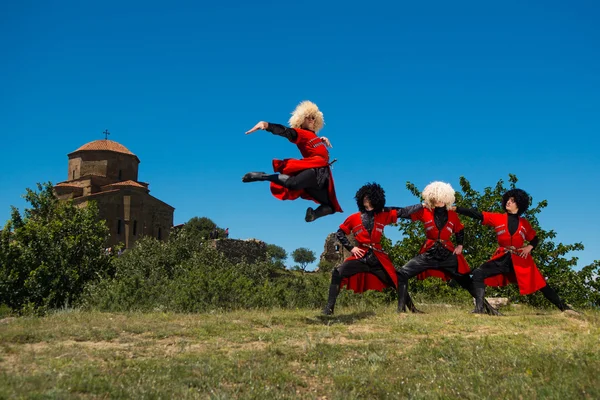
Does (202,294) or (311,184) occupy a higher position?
(311,184)

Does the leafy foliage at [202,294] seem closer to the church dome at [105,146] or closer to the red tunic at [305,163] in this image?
the red tunic at [305,163]

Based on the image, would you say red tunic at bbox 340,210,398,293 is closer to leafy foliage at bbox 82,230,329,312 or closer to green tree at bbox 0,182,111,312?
leafy foliage at bbox 82,230,329,312

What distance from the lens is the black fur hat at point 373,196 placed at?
354 inches

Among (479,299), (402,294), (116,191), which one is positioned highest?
(116,191)

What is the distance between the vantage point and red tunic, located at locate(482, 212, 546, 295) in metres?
9.02

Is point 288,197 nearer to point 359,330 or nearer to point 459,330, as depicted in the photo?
point 359,330

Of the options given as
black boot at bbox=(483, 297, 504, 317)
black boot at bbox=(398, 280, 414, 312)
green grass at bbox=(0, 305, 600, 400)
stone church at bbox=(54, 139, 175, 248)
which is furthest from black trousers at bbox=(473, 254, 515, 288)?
stone church at bbox=(54, 139, 175, 248)

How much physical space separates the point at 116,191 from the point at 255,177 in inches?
1560

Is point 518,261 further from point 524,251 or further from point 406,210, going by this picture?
point 406,210

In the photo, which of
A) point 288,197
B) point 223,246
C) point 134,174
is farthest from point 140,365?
point 134,174

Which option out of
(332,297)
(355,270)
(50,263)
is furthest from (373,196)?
(50,263)

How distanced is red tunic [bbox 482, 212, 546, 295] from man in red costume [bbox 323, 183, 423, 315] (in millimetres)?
1549

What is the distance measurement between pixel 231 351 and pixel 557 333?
437 centimetres

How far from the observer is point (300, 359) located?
5.56 m
